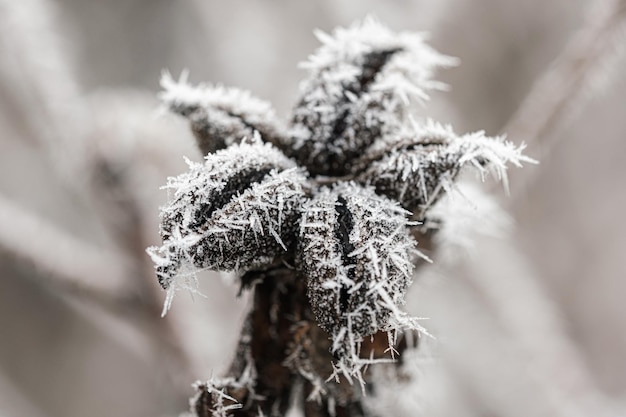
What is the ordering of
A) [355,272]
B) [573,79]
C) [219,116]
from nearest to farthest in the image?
1. [355,272]
2. [219,116]
3. [573,79]

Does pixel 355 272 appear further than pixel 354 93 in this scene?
No

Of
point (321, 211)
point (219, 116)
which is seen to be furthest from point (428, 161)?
point (219, 116)

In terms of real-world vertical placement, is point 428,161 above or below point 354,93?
below

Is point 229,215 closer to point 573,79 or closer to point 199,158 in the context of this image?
point 199,158

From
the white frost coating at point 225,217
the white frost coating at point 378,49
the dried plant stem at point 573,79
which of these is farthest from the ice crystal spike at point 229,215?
the dried plant stem at point 573,79

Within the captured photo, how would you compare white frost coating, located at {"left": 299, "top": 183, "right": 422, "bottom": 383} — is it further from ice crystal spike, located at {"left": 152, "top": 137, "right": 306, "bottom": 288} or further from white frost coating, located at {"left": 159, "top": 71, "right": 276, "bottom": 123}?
white frost coating, located at {"left": 159, "top": 71, "right": 276, "bottom": 123}

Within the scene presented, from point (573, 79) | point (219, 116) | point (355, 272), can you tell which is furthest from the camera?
point (573, 79)

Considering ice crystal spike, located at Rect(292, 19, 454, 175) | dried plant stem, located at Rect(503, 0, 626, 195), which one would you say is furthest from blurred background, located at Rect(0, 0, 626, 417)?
ice crystal spike, located at Rect(292, 19, 454, 175)

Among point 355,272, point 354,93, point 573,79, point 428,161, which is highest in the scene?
point 573,79
